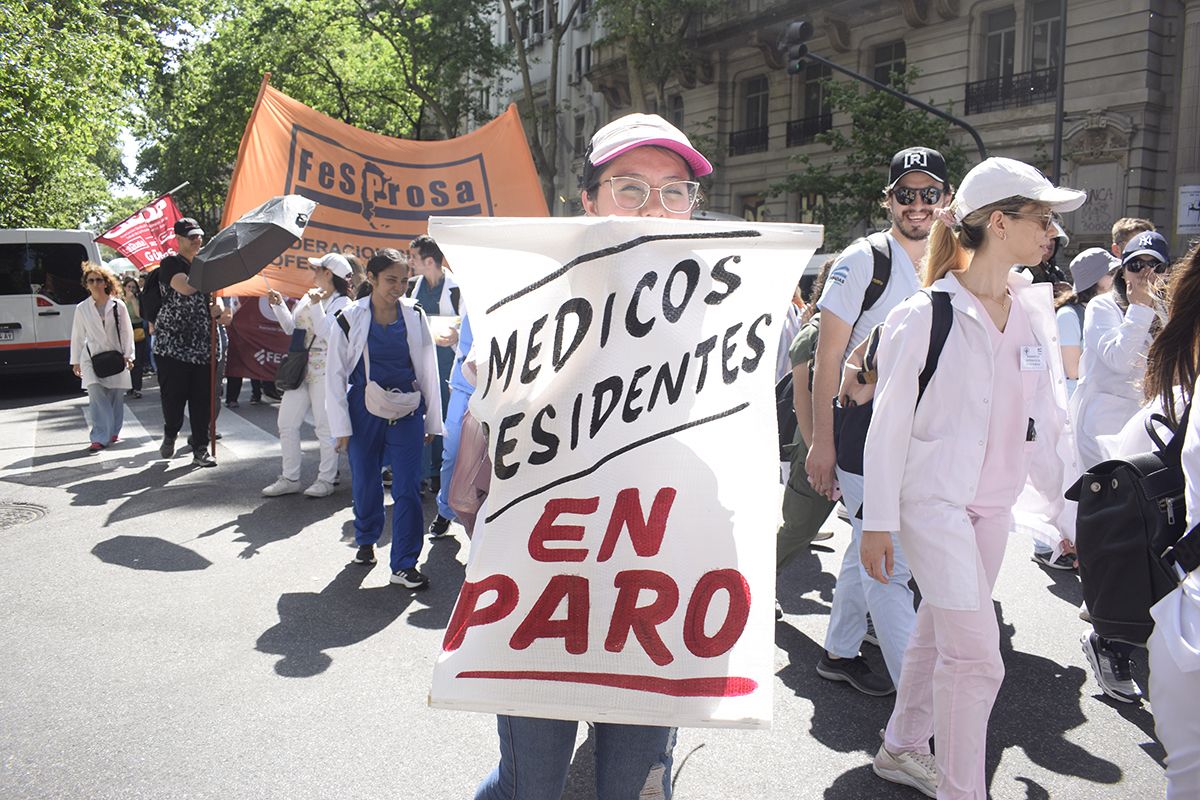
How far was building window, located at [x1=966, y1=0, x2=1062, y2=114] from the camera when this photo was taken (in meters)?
20.8

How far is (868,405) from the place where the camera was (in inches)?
136

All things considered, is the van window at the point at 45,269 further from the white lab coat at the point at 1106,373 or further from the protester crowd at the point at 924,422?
the white lab coat at the point at 1106,373

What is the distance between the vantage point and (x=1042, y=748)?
365 cm

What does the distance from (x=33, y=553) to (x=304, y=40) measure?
2497 cm

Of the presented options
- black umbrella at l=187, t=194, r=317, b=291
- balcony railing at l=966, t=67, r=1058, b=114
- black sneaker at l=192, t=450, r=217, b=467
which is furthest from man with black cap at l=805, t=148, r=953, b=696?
balcony railing at l=966, t=67, r=1058, b=114

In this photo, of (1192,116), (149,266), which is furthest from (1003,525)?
(1192,116)

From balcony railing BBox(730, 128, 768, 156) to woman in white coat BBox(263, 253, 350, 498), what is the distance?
22224 millimetres

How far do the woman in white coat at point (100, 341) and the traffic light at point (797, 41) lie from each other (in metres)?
9.95

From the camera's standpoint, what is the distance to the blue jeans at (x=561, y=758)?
1.97 metres

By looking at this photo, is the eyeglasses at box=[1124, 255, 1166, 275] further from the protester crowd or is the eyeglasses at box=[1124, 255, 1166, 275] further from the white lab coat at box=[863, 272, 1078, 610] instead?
the white lab coat at box=[863, 272, 1078, 610]

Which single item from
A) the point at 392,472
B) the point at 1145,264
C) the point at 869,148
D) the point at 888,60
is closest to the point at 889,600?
A: the point at 1145,264

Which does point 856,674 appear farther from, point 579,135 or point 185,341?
point 579,135

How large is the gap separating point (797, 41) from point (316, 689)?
13327 mm

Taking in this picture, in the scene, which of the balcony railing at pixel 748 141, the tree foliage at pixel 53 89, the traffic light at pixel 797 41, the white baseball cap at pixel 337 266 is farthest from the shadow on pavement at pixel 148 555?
the balcony railing at pixel 748 141
